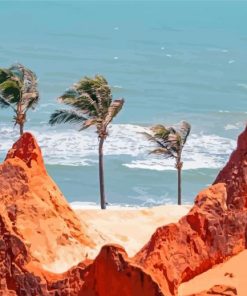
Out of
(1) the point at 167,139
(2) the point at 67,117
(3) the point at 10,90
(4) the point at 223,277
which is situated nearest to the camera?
(4) the point at 223,277

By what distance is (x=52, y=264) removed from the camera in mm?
18484

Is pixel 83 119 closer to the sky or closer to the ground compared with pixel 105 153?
closer to the sky

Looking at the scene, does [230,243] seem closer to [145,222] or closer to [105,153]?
[145,222]

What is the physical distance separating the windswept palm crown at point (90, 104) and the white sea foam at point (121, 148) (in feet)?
82.6

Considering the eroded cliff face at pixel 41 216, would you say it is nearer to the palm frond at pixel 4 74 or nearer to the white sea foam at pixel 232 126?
the palm frond at pixel 4 74

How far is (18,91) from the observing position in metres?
32.0

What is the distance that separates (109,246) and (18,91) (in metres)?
19.4

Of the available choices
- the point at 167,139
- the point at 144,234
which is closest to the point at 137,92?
the point at 167,139

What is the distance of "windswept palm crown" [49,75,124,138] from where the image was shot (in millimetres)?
31516

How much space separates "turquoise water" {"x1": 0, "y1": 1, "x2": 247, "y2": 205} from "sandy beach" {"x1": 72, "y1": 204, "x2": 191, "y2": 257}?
2147 cm

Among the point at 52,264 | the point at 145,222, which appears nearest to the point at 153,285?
the point at 52,264

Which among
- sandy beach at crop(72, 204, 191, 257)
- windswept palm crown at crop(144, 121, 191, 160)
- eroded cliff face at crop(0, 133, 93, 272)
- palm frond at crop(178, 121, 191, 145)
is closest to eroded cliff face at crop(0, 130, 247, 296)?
eroded cliff face at crop(0, 133, 93, 272)

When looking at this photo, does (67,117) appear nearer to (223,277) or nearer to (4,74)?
(4,74)

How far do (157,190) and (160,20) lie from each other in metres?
140
